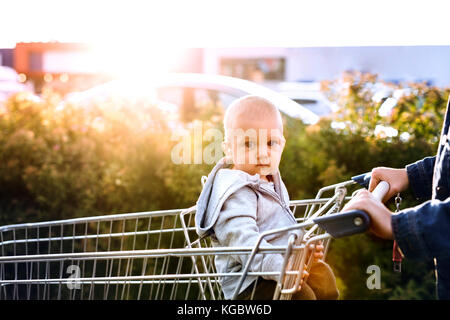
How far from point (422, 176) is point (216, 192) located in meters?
0.81

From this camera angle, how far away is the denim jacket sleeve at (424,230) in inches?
70.7

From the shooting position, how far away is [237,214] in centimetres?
233

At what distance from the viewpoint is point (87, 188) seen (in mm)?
4633

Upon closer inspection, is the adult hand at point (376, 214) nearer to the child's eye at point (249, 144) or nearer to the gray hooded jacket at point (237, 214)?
the gray hooded jacket at point (237, 214)

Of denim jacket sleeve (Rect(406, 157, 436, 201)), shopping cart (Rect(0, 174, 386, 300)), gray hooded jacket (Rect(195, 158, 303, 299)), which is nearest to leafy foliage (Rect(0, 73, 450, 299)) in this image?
shopping cart (Rect(0, 174, 386, 300))

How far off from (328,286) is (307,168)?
80.8 inches

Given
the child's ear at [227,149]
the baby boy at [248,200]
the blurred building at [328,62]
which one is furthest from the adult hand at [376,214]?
the blurred building at [328,62]

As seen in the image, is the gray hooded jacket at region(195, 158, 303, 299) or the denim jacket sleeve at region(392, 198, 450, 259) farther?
the gray hooded jacket at region(195, 158, 303, 299)

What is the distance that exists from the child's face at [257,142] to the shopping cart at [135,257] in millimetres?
288

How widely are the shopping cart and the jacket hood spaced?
10cm

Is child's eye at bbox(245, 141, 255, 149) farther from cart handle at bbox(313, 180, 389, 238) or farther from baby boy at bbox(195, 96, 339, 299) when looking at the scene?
cart handle at bbox(313, 180, 389, 238)

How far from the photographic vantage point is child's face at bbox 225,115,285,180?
8.00 ft
